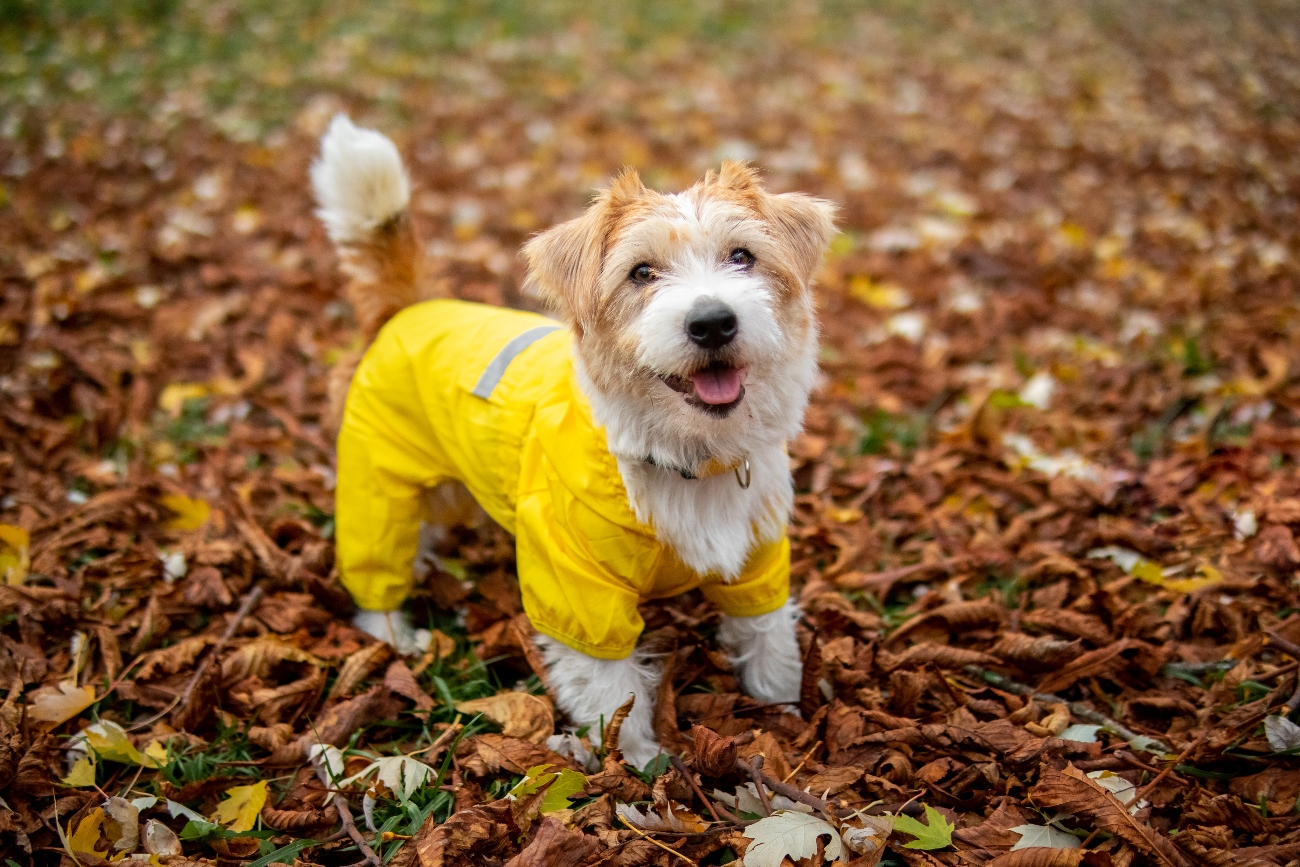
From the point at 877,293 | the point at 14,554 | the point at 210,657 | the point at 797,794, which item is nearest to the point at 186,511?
the point at 14,554

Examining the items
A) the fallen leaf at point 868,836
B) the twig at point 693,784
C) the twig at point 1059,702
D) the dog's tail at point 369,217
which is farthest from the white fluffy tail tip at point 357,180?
the twig at point 1059,702

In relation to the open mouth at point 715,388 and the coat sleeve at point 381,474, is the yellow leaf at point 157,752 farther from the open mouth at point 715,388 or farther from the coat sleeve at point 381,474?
the open mouth at point 715,388

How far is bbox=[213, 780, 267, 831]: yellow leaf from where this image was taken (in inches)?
102

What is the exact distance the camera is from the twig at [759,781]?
242cm

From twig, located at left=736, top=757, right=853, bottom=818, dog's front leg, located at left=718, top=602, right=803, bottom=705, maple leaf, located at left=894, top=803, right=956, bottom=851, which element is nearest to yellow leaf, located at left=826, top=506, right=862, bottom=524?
dog's front leg, located at left=718, top=602, right=803, bottom=705

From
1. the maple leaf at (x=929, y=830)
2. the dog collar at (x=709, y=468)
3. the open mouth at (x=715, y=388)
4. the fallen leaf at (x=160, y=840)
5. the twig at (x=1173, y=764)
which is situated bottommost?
the fallen leaf at (x=160, y=840)

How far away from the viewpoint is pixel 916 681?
2.86 m

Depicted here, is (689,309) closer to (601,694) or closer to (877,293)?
→ (601,694)

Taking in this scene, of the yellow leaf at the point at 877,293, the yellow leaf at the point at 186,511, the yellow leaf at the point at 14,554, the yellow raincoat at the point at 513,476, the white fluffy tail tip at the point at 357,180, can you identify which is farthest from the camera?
the yellow leaf at the point at 877,293

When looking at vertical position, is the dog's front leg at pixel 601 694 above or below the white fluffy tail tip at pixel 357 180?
below

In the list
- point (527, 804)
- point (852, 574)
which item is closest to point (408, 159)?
point (852, 574)

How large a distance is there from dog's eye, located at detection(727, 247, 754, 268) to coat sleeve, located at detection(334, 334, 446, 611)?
1.30m

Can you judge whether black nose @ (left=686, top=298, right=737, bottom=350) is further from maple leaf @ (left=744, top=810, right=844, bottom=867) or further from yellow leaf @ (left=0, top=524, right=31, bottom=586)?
yellow leaf @ (left=0, top=524, right=31, bottom=586)

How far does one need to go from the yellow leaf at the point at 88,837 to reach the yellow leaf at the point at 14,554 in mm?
1355
